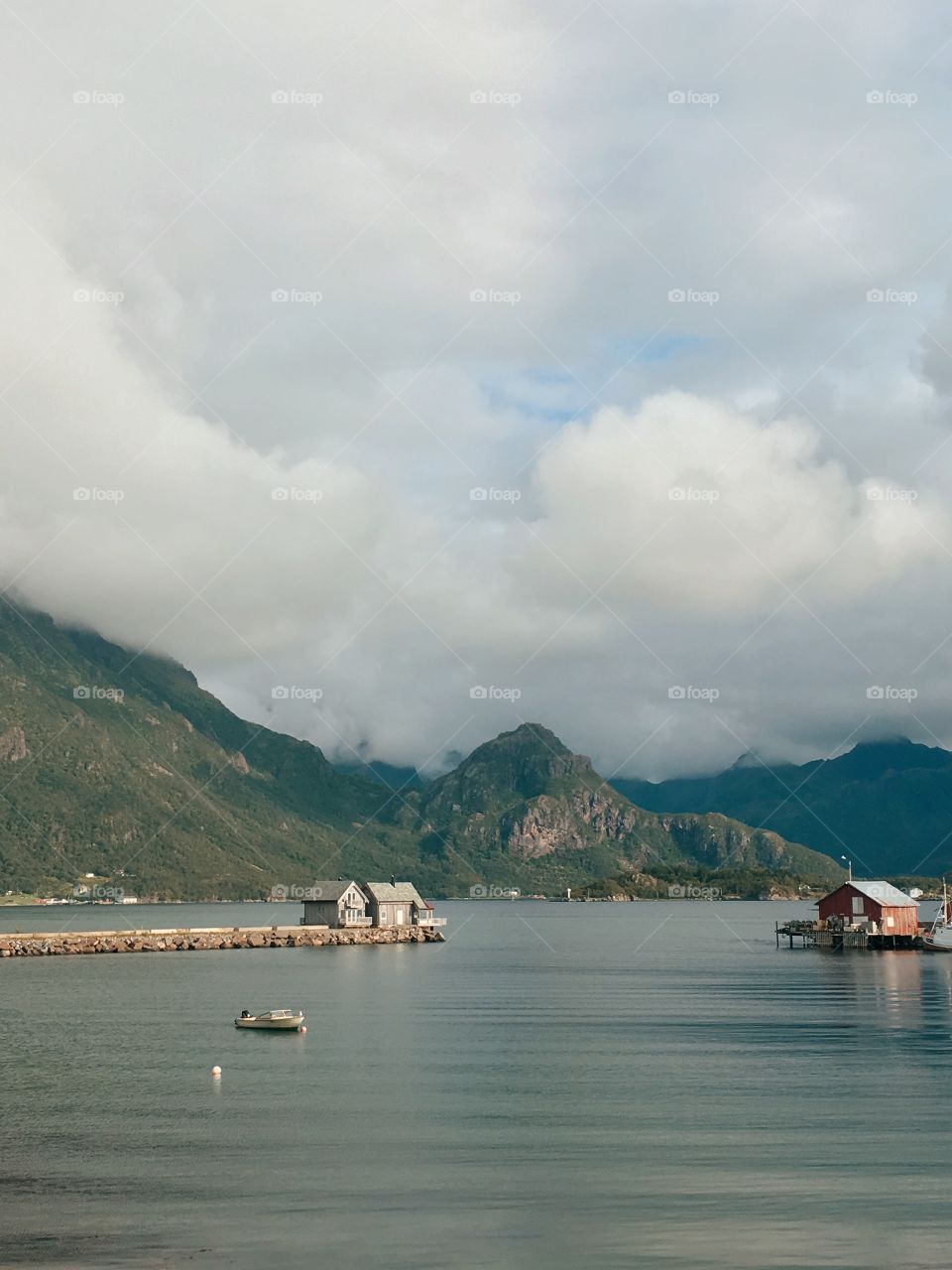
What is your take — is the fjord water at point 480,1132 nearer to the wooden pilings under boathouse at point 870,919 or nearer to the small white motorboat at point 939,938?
the small white motorboat at point 939,938

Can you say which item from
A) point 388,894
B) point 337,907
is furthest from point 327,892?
point 388,894

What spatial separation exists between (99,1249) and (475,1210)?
36.7ft

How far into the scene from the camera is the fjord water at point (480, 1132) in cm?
3962

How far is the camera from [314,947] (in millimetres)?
183625

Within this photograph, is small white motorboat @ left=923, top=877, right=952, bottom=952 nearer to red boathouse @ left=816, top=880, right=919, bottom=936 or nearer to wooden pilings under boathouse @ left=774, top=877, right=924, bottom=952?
wooden pilings under boathouse @ left=774, top=877, right=924, bottom=952

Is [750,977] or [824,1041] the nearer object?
[824,1041]

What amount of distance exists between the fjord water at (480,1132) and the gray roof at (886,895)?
61.0 metres

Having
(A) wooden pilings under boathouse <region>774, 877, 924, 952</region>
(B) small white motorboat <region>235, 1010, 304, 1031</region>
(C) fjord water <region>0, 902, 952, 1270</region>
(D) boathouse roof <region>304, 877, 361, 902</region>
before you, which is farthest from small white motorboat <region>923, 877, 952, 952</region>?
(B) small white motorboat <region>235, 1010, 304, 1031</region>

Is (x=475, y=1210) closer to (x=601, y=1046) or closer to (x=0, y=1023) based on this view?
(x=601, y=1046)

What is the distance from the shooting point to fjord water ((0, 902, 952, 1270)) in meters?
39.6

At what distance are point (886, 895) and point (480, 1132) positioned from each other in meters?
127

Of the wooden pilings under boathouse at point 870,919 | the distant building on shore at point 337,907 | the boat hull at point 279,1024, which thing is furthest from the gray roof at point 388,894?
the boat hull at point 279,1024

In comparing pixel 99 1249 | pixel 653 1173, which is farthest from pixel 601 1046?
pixel 99 1249

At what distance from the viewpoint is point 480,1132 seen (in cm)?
5506
